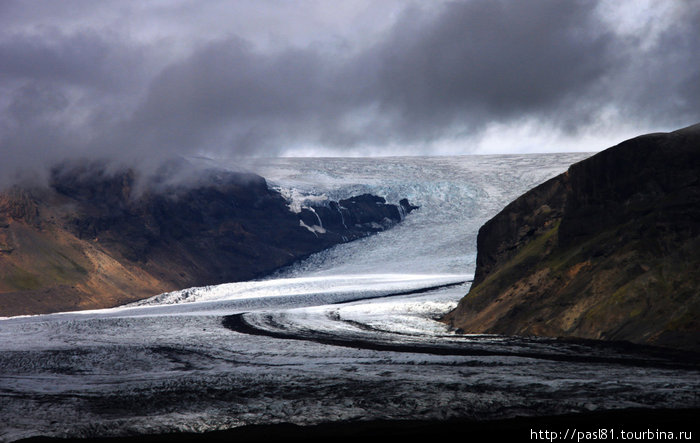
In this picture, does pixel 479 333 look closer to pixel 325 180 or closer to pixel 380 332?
pixel 380 332

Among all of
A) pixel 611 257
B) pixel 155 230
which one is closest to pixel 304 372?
pixel 611 257

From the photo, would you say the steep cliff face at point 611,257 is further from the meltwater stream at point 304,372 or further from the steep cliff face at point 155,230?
the steep cliff face at point 155,230

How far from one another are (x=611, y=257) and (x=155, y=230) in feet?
432

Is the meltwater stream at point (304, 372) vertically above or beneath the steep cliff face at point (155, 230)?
beneath

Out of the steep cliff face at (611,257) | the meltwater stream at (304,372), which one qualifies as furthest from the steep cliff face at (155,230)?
the steep cliff face at (611,257)

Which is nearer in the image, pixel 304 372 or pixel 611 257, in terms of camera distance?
pixel 304 372

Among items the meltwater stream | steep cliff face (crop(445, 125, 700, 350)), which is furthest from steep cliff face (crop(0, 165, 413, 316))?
steep cliff face (crop(445, 125, 700, 350))

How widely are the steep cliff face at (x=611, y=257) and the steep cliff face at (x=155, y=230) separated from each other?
276 feet

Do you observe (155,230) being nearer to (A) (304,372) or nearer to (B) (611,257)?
(B) (611,257)

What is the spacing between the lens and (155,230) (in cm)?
15325

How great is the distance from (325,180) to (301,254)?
32448 millimetres

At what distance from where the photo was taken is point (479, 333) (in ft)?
118

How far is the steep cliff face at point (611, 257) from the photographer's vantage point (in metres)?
27.9

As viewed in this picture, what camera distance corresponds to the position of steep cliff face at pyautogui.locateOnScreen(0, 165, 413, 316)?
5138 inches
